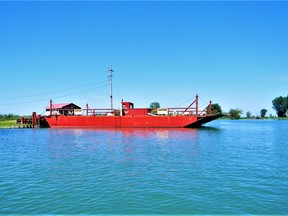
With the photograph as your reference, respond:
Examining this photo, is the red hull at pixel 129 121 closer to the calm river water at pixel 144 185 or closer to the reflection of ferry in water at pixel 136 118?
the reflection of ferry in water at pixel 136 118

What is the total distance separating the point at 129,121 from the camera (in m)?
43.0

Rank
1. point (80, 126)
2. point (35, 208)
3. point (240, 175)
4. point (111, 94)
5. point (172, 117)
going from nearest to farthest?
point (35, 208) → point (240, 175) → point (172, 117) → point (80, 126) → point (111, 94)

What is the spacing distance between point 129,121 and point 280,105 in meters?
124

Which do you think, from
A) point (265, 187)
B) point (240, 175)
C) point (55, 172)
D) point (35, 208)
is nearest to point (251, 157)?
point (240, 175)

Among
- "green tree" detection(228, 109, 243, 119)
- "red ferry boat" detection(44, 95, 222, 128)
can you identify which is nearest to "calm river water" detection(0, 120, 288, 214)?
"red ferry boat" detection(44, 95, 222, 128)

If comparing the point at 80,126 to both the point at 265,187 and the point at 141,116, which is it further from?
the point at 265,187

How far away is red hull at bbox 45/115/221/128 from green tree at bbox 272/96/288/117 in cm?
11237

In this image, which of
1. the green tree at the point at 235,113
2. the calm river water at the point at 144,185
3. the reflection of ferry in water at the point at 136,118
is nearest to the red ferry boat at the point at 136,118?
the reflection of ferry in water at the point at 136,118

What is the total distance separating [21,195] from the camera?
827 centimetres

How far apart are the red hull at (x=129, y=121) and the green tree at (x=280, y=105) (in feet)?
369

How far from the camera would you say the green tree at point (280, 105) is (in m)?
135

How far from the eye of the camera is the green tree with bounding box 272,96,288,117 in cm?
13495

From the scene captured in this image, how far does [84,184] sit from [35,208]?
7.36ft

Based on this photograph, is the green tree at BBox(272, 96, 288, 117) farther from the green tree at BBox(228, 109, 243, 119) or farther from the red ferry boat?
the red ferry boat
